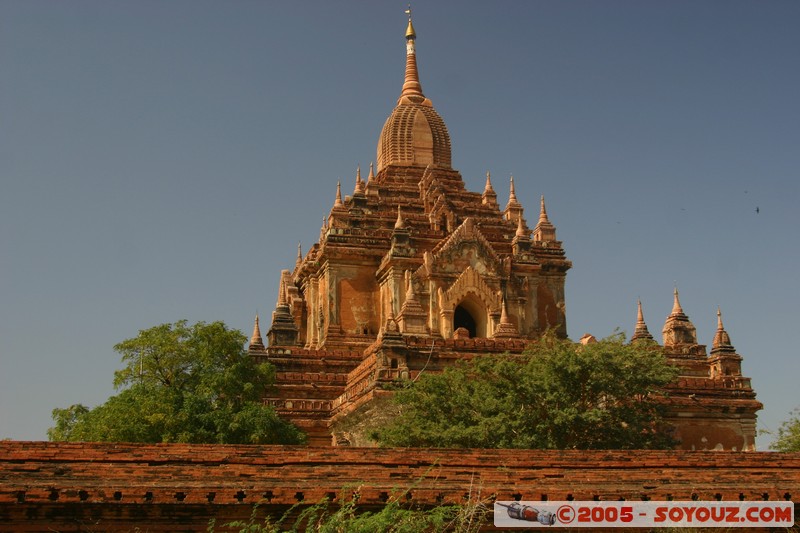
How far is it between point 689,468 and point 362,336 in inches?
910

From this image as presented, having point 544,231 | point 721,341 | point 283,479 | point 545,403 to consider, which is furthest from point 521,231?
point 283,479

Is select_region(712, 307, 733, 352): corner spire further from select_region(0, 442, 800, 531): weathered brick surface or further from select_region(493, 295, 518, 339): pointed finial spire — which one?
select_region(0, 442, 800, 531): weathered brick surface

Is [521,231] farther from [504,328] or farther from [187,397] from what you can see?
[187,397]

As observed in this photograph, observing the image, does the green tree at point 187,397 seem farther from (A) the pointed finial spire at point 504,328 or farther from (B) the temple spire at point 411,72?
(B) the temple spire at point 411,72

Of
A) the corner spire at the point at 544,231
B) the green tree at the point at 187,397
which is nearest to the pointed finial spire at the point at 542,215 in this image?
the corner spire at the point at 544,231

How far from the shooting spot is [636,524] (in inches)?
538

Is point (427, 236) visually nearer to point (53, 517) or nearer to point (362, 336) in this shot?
point (362, 336)

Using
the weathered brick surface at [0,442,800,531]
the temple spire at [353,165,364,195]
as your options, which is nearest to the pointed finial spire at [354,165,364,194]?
the temple spire at [353,165,364,195]

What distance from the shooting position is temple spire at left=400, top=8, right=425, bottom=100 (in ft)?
155

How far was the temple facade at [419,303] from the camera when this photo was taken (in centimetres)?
3091

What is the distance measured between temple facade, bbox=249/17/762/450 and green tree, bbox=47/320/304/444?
9.14 feet

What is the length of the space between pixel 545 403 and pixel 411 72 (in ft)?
88.4

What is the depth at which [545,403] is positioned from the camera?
23.7 metres

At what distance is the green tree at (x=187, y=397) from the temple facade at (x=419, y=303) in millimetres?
2786
